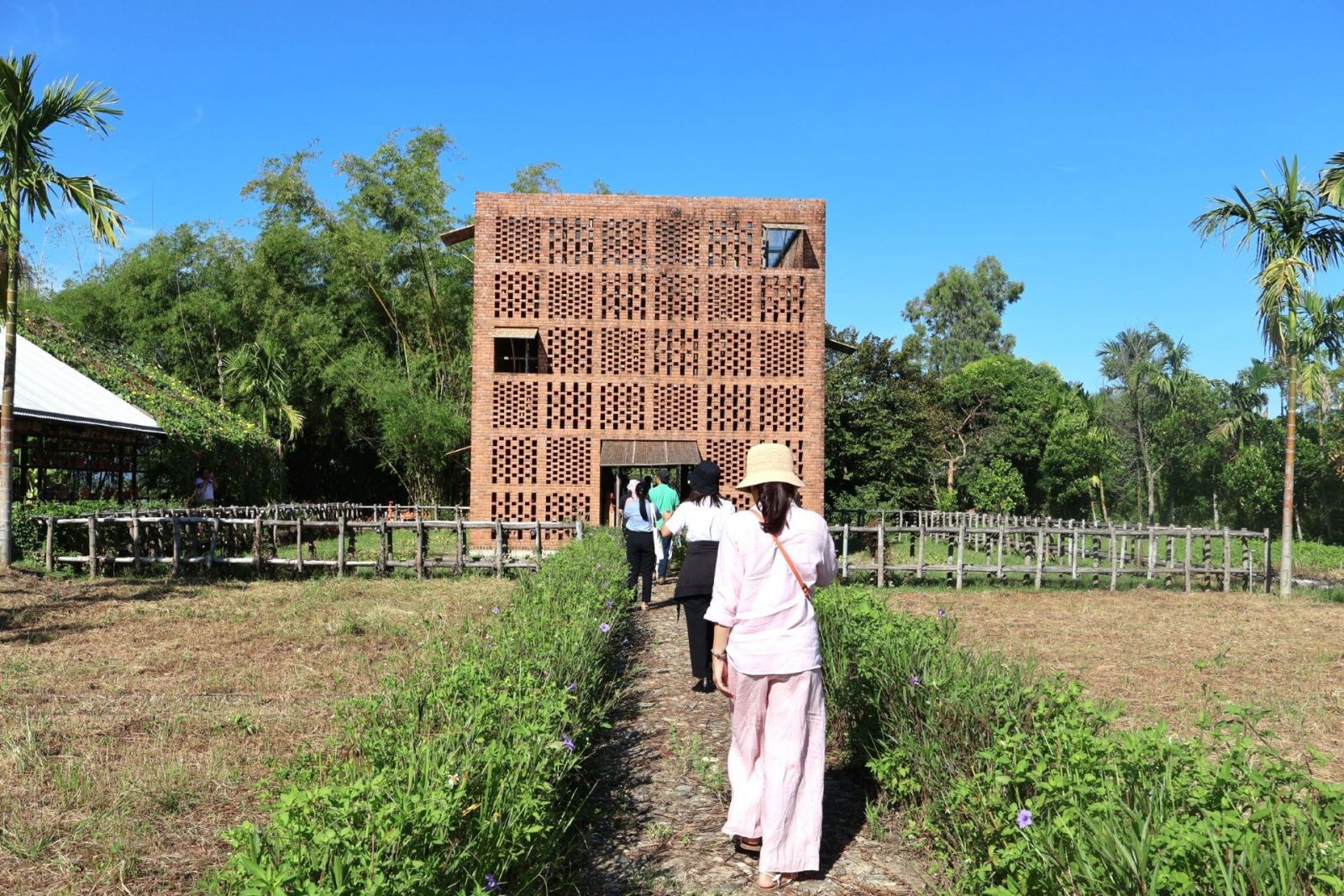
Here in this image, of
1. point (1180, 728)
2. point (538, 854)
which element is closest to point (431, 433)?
point (1180, 728)

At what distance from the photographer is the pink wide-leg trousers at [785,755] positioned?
370cm

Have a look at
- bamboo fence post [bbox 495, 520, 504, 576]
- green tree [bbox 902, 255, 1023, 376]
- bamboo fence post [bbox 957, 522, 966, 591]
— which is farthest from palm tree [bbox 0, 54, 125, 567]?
green tree [bbox 902, 255, 1023, 376]

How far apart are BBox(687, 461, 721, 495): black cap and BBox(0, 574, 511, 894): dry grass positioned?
260 cm

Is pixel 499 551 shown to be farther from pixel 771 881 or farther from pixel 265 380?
pixel 265 380

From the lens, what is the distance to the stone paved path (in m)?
3.79

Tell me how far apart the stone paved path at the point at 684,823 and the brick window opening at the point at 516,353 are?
47.9ft

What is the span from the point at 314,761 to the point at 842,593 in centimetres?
375

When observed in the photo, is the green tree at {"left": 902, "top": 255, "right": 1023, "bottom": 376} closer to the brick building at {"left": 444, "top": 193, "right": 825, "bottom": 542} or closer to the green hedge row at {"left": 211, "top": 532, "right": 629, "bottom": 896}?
the brick building at {"left": 444, "top": 193, "right": 825, "bottom": 542}

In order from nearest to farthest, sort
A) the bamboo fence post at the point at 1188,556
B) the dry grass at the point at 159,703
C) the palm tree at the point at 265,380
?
the dry grass at the point at 159,703 → the bamboo fence post at the point at 1188,556 → the palm tree at the point at 265,380

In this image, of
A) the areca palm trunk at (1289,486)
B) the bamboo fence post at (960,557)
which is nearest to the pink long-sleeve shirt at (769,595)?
the bamboo fence post at (960,557)

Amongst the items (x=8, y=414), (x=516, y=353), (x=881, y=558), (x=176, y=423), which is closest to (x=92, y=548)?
(x=8, y=414)

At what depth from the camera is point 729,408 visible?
2088cm

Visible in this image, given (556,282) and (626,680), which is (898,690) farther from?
(556,282)

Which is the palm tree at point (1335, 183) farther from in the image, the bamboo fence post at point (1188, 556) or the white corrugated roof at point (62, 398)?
the white corrugated roof at point (62, 398)
